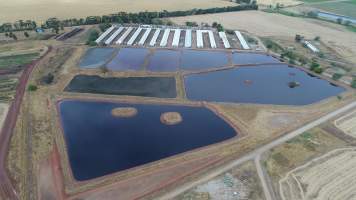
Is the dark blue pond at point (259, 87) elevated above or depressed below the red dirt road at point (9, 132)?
above

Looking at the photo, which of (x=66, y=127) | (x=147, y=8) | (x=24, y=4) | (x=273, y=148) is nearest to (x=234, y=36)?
(x=147, y=8)

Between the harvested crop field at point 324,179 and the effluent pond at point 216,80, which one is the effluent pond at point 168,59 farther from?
the harvested crop field at point 324,179

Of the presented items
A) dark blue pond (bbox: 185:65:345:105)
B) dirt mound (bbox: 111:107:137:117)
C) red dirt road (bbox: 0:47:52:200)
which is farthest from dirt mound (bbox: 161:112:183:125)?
red dirt road (bbox: 0:47:52:200)

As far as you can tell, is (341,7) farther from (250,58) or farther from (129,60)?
(129,60)

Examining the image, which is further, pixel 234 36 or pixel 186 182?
pixel 234 36

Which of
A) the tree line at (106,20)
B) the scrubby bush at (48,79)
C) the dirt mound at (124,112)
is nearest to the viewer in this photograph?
the dirt mound at (124,112)

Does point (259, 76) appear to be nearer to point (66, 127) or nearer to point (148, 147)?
point (148, 147)

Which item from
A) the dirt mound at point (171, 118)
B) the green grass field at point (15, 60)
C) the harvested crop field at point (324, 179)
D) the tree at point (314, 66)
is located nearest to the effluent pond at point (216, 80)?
the tree at point (314, 66)

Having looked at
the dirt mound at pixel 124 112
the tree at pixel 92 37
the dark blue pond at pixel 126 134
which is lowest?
the dark blue pond at pixel 126 134
